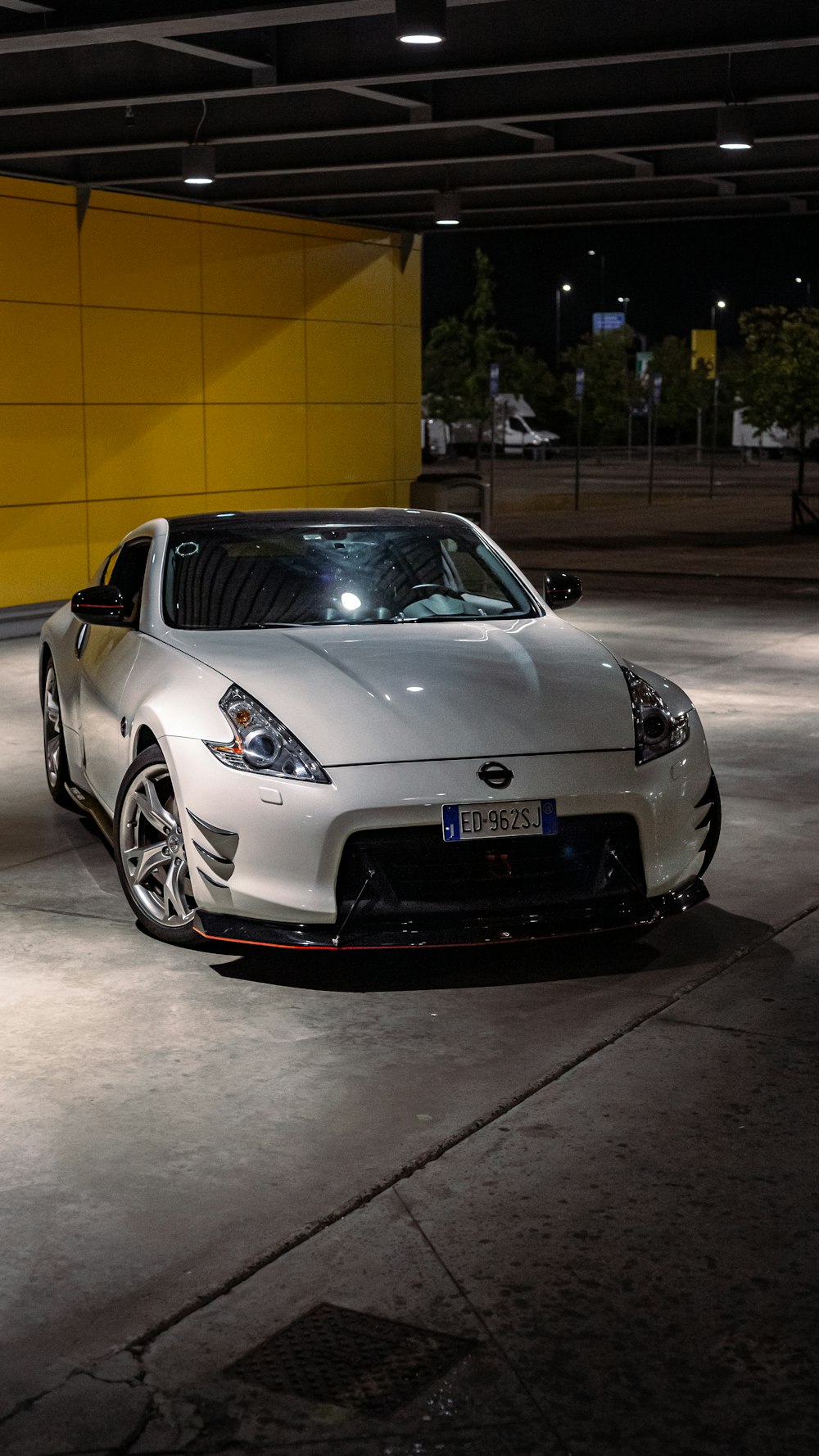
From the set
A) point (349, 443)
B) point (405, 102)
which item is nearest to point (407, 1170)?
point (405, 102)

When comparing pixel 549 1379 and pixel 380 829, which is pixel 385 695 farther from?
pixel 549 1379

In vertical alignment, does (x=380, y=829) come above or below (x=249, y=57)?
below

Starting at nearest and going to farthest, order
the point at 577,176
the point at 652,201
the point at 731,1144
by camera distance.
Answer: the point at 731,1144 < the point at 577,176 < the point at 652,201

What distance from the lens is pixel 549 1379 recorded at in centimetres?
320

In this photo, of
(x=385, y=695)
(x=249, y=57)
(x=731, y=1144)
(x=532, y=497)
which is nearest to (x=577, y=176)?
(x=249, y=57)

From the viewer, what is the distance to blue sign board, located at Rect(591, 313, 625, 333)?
75750mm

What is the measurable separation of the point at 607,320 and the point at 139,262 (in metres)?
62.0

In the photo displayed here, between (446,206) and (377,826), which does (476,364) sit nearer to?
(446,206)

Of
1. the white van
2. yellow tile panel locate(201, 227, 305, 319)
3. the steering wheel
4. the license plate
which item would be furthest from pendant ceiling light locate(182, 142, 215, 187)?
the white van

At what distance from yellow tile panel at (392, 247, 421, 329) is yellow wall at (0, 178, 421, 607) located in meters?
0.03

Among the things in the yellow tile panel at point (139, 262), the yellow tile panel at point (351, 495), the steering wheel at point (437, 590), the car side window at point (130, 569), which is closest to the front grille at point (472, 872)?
the steering wheel at point (437, 590)

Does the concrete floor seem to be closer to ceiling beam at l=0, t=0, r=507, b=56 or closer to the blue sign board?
ceiling beam at l=0, t=0, r=507, b=56

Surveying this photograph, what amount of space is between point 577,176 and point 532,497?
69.9 feet

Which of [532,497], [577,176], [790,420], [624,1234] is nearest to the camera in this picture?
[624,1234]
